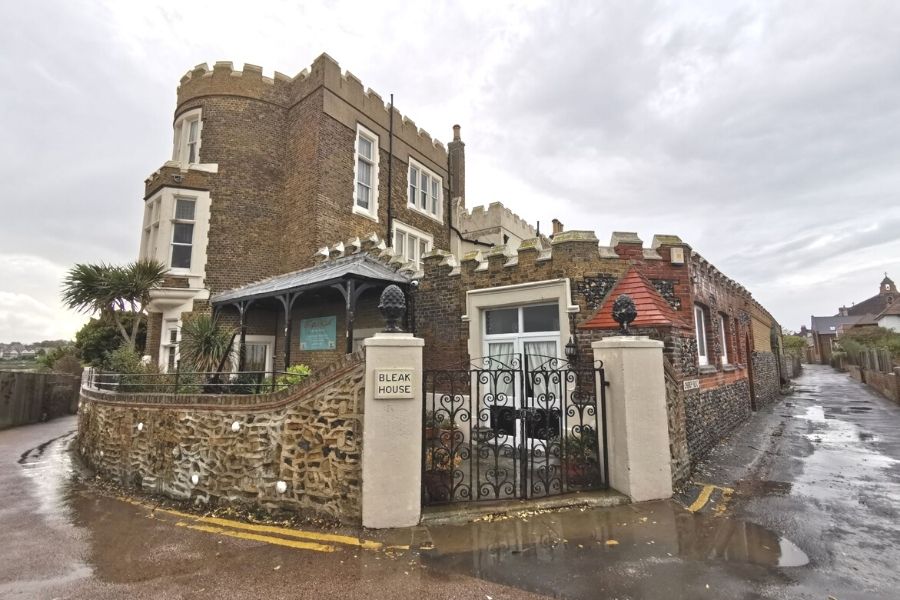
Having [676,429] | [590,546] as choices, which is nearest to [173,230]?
[590,546]

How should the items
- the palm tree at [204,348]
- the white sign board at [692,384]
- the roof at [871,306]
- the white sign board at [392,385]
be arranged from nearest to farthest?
the white sign board at [392,385]
the white sign board at [692,384]
the palm tree at [204,348]
the roof at [871,306]

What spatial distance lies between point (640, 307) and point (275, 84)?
1428cm

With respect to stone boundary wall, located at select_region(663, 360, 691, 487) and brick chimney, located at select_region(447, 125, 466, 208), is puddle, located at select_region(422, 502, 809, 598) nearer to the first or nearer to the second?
stone boundary wall, located at select_region(663, 360, 691, 487)

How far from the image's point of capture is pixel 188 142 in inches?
573

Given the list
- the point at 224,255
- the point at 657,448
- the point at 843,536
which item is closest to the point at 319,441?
the point at 657,448

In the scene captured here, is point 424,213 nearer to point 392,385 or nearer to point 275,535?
point 392,385

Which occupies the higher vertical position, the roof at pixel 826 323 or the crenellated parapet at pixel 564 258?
the roof at pixel 826 323

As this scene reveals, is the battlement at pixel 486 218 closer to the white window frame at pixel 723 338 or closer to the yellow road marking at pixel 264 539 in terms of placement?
the white window frame at pixel 723 338

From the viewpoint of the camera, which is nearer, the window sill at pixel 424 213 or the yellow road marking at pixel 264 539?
the yellow road marking at pixel 264 539

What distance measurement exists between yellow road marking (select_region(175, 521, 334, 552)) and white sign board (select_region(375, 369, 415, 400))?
1639mm

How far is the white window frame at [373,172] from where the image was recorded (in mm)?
14625

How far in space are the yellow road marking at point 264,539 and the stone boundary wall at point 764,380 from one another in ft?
52.0

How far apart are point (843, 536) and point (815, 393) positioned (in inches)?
832

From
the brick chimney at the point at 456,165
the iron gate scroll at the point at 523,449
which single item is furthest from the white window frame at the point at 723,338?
the brick chimney at the point at 456,165
